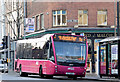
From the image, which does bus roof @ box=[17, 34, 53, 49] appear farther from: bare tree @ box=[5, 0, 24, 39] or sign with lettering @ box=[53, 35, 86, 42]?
bare tree @ box=[5, 0, 24, 39]

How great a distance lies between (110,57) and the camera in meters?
26.9

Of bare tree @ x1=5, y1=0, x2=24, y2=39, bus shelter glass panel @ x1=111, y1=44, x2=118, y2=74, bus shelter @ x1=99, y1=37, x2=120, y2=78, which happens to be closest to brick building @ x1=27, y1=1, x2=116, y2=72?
bare tree @ x1=5, y1=0, x2=24, y2=39

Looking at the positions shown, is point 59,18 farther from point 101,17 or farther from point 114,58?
point 114,58

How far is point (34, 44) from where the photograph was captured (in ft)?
102

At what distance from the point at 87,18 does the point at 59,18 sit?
3265mm

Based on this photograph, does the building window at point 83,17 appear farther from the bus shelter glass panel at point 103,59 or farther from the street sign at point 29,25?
the bus shelter glass panel at point 103,59

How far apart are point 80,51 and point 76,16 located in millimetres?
17663

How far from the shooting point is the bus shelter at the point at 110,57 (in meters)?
25.8

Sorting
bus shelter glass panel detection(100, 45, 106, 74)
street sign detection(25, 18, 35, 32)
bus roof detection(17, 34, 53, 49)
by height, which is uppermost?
street sign detection(25, 18, 35, 32)

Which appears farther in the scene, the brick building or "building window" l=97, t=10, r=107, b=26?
"building window" l=97, t=10, r=107, b=26

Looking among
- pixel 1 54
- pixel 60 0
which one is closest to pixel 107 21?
pixel 60 0

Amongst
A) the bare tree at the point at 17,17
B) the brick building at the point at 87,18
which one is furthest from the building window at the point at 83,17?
the bare tree at the point at 17,17

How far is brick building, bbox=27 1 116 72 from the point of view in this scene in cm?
4481

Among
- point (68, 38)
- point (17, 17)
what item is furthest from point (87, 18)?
point (68, 38)
